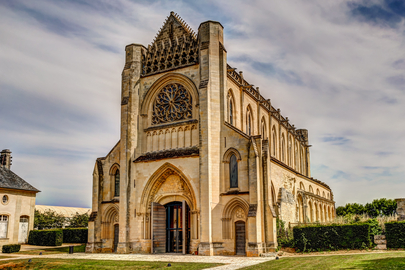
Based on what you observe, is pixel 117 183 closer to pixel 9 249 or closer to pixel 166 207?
pixel 166 207

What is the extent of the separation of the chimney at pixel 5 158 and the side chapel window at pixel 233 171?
27.8 meters

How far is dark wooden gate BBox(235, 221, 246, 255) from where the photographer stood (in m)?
24.8

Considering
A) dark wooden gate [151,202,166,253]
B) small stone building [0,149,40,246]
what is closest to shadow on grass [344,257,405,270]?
dark wooden gate [151,202,166,253]

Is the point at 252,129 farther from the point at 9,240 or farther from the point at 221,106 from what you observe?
the point at 9,240

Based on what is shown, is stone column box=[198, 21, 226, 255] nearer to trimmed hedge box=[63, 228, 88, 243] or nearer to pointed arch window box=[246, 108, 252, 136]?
pointed arch window box=[246, 108, 252, 136]

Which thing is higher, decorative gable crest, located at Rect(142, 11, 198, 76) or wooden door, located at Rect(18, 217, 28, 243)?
decorative gable crest, located at Rect(142, 11, 198, 76)

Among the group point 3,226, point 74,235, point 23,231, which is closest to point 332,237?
point 74,235

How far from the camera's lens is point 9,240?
122ft

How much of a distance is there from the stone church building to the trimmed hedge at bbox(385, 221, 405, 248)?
6695mm

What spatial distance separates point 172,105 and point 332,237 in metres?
14.3

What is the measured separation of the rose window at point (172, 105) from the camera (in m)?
28.5

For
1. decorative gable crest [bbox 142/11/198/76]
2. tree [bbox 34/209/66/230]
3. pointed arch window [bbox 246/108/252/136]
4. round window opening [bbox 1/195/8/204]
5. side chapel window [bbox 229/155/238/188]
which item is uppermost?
decorative gable crest [bbox 142/11/198/76]

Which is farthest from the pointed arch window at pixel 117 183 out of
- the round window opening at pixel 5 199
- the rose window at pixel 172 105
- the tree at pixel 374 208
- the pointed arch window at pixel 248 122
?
the tree at pixel 374 208

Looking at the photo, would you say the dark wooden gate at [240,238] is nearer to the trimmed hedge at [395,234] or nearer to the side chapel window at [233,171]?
the side chapel window at [233,171]
